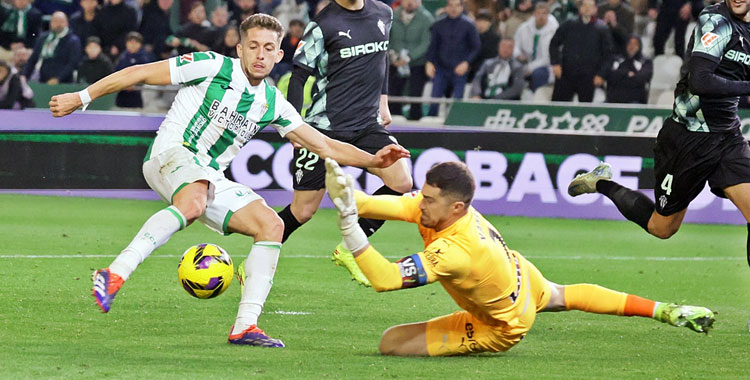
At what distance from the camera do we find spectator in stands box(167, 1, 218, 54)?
1738cm

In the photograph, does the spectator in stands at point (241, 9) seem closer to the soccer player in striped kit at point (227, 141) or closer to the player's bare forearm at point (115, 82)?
the soccer player in striped kit at point (227, 141)

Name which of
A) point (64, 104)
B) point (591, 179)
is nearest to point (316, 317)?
point (64, 104)

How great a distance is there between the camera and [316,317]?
7.85m

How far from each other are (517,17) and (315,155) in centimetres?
1008

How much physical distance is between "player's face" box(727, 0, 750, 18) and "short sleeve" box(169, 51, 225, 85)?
10.7ft

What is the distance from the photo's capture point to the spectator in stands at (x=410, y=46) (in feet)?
56.9

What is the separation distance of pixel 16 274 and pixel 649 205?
4.94 m

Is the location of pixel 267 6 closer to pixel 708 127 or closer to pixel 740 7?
pixel 708 127

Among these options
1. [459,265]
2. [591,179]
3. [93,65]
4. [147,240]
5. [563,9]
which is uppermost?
[459,265]

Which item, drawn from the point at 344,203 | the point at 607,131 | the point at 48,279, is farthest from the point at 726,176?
the point at 607,131

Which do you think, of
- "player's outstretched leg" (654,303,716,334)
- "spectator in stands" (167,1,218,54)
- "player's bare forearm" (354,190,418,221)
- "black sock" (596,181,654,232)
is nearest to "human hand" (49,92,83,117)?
"player's bare forearm" (354,190,418,221)

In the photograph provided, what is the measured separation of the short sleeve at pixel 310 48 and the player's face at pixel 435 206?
3.00 metres

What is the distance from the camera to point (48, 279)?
8.98m

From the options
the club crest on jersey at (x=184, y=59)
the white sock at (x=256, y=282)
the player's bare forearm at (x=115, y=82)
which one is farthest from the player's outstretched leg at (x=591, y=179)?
the player's bare forearm at (x=115, y=82)
